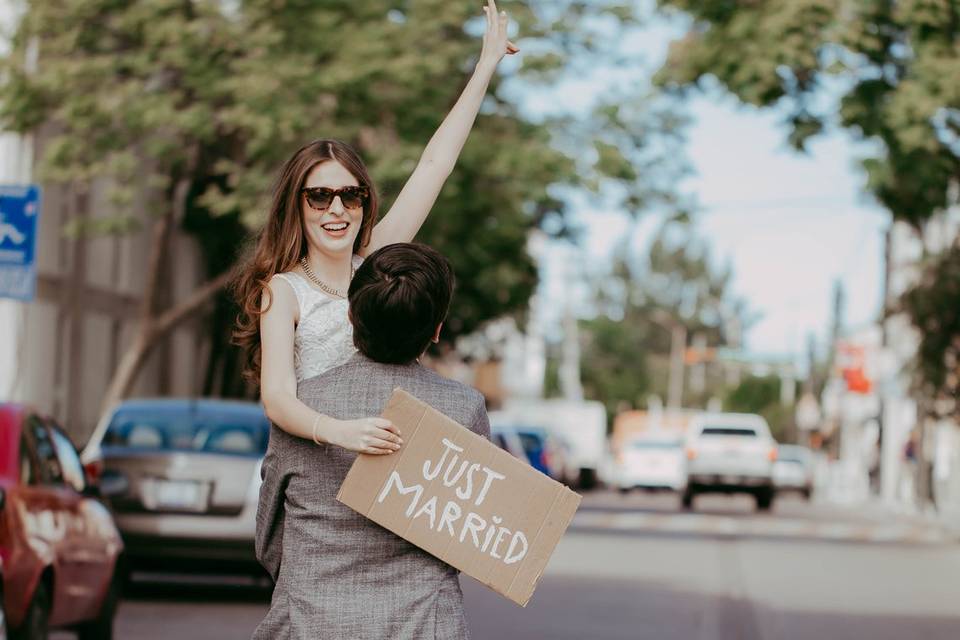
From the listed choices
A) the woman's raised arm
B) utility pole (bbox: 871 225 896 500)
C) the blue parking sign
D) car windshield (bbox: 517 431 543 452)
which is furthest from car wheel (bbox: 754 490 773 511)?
the woman's raised arm

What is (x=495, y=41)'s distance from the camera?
5.00 metres

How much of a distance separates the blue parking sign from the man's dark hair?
1090cm

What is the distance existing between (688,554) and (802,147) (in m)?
5.91

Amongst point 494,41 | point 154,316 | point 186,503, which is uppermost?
point 494,41

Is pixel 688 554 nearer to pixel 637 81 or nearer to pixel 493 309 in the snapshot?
pixel 637 81

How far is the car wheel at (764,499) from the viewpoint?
40.2 meters

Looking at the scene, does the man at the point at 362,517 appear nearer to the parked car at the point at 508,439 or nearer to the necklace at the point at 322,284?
the necklace at the point at 322,284

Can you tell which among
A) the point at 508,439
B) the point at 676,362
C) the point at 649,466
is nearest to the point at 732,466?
the point at 508,439

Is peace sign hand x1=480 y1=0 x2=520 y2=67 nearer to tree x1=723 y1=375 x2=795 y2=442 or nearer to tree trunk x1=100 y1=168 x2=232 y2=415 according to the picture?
tree trunk x1=100 y1=168 x2=232 y2=415

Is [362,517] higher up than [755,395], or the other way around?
[362,517]

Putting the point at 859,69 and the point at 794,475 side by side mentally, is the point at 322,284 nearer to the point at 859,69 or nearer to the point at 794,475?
the point at 859,69

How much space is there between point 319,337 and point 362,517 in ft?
Result: 1.51

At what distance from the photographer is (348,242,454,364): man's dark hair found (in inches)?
160

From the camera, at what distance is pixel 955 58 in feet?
61.0
